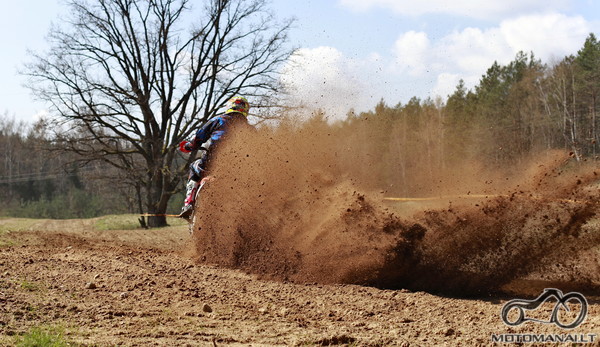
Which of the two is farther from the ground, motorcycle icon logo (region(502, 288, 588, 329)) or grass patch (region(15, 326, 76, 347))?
grass patch (region(15, 326, 76, 347))

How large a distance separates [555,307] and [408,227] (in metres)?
1.96

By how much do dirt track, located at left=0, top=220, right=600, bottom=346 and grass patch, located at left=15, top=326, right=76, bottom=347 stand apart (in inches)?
3.1

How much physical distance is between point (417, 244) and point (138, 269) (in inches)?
142

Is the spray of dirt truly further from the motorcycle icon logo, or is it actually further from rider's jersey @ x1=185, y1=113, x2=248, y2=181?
rider's jersey @ x1=185, y1=113, x2=248, y2=181

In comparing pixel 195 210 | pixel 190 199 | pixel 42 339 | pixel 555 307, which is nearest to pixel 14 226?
pixel 190 199

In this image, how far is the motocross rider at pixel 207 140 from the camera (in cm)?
955

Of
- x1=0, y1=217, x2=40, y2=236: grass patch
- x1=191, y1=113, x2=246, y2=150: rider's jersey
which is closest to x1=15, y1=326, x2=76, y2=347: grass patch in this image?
x1=191, y1=113, x2=246, y2=150: rider's jersey

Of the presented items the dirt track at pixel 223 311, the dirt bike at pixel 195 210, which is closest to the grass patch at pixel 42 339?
the dirt track at pixel 223 311

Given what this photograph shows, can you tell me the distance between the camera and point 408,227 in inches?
277

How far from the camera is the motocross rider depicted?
9.55m

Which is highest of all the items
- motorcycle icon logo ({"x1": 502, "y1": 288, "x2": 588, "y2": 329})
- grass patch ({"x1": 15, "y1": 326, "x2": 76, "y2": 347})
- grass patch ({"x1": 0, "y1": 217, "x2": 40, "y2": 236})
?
grass patch ({"x1": 0, "y1": 217, "x2": 40, "y2": 236})

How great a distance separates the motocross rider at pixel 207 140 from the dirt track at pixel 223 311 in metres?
2.07

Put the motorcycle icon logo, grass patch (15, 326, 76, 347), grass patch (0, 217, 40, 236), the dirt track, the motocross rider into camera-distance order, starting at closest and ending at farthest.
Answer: grass patch (15, 326, 76, 347) → the dirt track → the motorcycle icon logo → the motocross rider → grass patch (0, 217, 40, 236)

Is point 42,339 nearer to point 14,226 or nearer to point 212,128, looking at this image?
point 212,128
